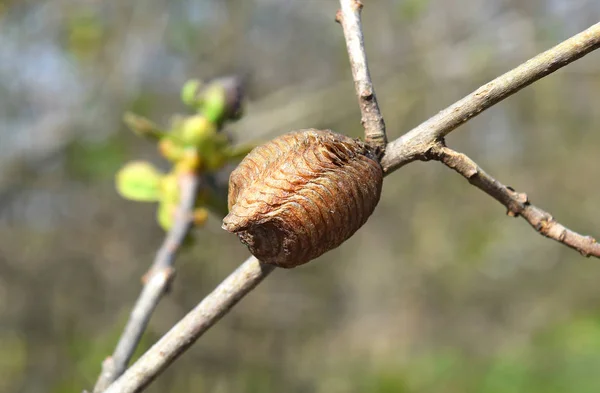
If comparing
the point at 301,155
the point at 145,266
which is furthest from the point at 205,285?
the point at 301,155

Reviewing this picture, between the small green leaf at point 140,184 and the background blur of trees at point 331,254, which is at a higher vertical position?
the background blur of trees at point 331,254

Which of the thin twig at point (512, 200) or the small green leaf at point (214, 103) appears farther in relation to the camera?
the small green leaf at point (214, 103)

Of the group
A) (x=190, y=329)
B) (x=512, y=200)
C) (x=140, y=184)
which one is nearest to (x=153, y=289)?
(x=190, y=329)

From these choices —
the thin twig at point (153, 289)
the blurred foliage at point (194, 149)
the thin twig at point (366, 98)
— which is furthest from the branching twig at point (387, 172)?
the blurred foliage at point (194, 149)

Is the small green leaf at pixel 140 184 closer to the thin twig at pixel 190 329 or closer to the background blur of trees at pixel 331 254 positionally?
the thin twig at pixel 190 329

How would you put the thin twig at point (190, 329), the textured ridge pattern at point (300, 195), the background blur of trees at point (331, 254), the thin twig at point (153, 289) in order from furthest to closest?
the background blur of trees at point (331, 254) → the thin twig at point (153, 289) → the thin twig at point (190, 329) → the textured ridge pattern at point (300, 195)

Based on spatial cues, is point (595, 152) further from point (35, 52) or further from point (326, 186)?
point (326, 186)

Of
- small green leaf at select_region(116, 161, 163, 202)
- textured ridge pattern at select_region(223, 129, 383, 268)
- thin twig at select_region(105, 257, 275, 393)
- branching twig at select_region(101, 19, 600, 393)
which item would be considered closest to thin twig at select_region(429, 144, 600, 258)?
branching twig at select_region(101, 19, 600, 393)
